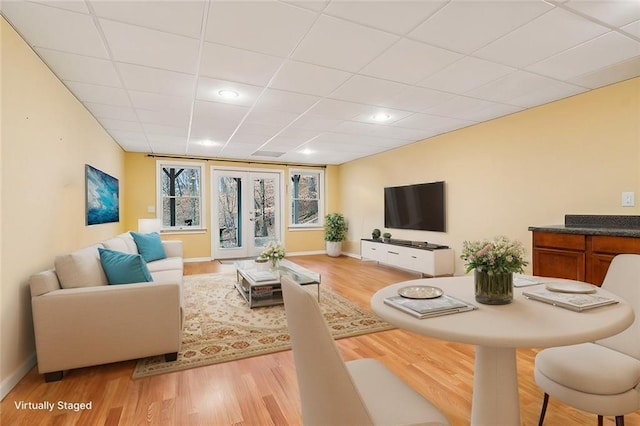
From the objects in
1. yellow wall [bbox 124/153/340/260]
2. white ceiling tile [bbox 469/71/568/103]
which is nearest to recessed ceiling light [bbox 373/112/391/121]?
white ceiling tile [bbox 469/71/568/103]

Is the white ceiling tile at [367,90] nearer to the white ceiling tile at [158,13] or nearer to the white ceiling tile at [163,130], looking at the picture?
the white ceiling tile at [158,13]

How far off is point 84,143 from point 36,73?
1327 millimetres

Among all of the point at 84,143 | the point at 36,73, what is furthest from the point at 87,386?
the point at 84,143

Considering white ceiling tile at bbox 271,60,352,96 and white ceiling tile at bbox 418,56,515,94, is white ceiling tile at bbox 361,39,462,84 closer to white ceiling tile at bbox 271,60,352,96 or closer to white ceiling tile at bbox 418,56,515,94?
white ceiling tile at bbox 418,56,515,94

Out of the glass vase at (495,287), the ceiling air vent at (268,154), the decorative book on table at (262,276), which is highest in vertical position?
the ceiling air vent at (268,154)

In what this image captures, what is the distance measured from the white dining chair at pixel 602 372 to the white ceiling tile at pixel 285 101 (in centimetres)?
294

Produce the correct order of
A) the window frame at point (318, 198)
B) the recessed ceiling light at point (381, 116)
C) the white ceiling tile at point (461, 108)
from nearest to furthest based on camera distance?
the white ceiling tile at point (461, 108)
the recessed ceiling light at point (381, 116)
the window frame at point (318, 198)

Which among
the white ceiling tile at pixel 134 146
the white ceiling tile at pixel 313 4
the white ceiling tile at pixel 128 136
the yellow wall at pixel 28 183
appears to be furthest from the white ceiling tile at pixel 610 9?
the white ceiling tile at pixel 134 146

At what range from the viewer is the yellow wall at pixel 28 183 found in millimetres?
1983

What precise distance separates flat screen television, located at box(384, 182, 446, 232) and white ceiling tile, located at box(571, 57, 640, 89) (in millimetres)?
2276

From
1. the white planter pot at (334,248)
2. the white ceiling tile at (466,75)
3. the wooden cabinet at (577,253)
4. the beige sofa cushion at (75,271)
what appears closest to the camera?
the beige sofa cushion at (75,271)

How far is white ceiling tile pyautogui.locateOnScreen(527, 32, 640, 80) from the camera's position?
2318mm

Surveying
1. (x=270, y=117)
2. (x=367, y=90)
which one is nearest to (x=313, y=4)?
(x=367, y=90)

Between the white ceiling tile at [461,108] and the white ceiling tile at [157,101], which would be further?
the white ceiling tile at [461,108]
